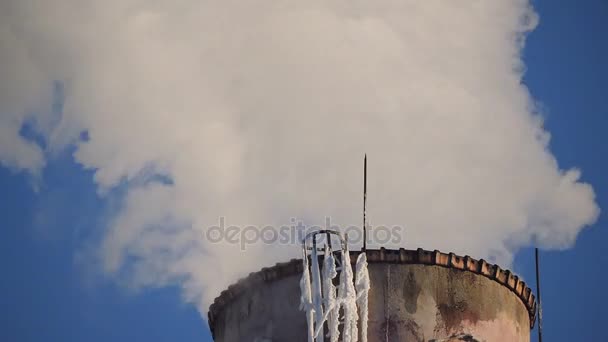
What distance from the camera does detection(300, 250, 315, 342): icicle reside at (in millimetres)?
25484

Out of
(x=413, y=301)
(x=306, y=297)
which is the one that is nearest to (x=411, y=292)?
(x=413, y=301)

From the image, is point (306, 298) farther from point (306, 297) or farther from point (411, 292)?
point (411, 292)

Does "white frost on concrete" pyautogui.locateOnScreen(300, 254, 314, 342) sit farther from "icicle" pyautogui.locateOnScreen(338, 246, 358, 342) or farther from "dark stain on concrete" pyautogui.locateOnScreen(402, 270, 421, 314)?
"dark stain on concrete" pyautogui.locateOnScreen(402, 270, 421, 314)

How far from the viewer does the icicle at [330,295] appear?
25.4 metres

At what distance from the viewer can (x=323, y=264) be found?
85.3ft

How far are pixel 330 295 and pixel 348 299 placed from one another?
0.30 meters

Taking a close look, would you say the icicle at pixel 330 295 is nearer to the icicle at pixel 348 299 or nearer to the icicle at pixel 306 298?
the icicle at pixel 348 299

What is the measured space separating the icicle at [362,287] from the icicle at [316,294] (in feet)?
1.83

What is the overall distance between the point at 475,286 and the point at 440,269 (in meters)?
0.65

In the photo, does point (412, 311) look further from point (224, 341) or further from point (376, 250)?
point (224, 341)

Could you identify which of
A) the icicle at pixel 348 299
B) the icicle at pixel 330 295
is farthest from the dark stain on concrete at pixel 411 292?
the icicle at pixel 330 295

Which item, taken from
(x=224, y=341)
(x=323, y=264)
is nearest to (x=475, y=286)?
(x=323, y=264)

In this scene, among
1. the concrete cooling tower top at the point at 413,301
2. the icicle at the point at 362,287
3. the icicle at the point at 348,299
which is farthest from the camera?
the concrete cooling tower top at the point at 413,301

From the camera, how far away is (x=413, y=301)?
25.9 m
